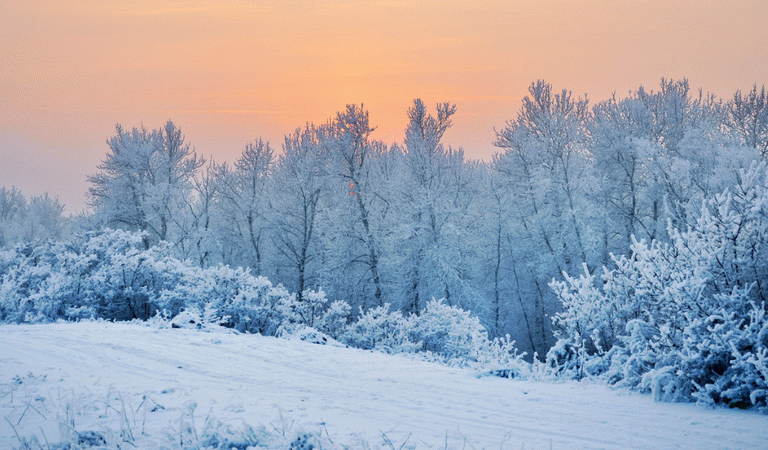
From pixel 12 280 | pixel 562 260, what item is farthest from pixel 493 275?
pixel 12 280

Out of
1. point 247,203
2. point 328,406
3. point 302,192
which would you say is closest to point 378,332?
point 328,406

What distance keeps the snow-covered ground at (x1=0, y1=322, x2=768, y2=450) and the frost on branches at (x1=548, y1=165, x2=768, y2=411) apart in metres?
0.33

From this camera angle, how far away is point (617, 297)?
26.1 feet

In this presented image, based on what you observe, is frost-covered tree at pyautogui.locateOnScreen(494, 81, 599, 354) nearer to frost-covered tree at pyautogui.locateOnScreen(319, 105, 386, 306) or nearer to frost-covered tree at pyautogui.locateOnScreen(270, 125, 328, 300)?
frost-covered tree at pyautogui.locateOnScreen(319, 105, 386, 306)

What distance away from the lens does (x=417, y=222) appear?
23094mm

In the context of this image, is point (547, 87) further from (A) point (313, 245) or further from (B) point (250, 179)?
(B) point (250, 179)

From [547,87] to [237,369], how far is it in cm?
2123

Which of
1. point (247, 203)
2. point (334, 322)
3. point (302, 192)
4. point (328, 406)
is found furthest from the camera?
point (247, 203)

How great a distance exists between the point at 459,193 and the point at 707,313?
21423mm

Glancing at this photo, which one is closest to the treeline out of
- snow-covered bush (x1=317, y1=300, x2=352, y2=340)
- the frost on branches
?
snow-covered bush (x1=317, y1=300, x2=352, y2=340)

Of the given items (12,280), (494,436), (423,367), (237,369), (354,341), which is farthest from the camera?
(12,280)

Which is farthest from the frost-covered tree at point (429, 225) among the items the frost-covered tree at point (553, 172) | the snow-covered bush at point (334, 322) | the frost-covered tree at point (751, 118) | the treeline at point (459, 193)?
the frost-covered tree at point (751, 118)

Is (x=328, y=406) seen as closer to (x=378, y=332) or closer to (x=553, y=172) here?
(x=378, y=332)

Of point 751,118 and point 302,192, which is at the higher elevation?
point 751,118
